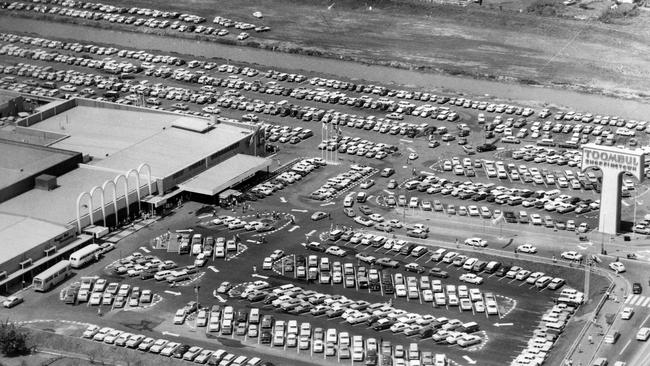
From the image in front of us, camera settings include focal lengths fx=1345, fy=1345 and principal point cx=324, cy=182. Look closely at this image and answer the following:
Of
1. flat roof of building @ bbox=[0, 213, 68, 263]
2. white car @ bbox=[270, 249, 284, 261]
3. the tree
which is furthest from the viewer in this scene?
white car @ bbox=[270, 249, 284, 261]

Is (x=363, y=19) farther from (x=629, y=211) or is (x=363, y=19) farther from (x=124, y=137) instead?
(x=629, y=211)

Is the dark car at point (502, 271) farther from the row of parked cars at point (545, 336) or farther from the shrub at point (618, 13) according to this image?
the shrub at point (618, 13)

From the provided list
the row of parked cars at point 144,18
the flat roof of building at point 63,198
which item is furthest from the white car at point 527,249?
the row of parked cars at point 144,18

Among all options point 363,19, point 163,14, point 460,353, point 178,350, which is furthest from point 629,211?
point 163,14

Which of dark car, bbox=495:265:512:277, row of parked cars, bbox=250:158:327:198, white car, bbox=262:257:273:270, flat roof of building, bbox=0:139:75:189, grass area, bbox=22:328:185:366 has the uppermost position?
flat roof of building, bbox=0:139:75:189

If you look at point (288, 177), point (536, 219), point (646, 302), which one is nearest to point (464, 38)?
point (288, 177)

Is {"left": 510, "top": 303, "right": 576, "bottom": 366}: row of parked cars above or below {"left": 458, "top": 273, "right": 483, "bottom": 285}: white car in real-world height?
below

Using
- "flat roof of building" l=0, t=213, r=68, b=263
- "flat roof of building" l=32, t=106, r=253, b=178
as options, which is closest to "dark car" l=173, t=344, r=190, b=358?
"flat roof of building" l=0, t=213, r=68, b=263

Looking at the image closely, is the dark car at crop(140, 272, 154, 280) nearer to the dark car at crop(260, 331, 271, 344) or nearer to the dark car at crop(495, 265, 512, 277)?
the dark car at crop(260, 331, 271, 344)
